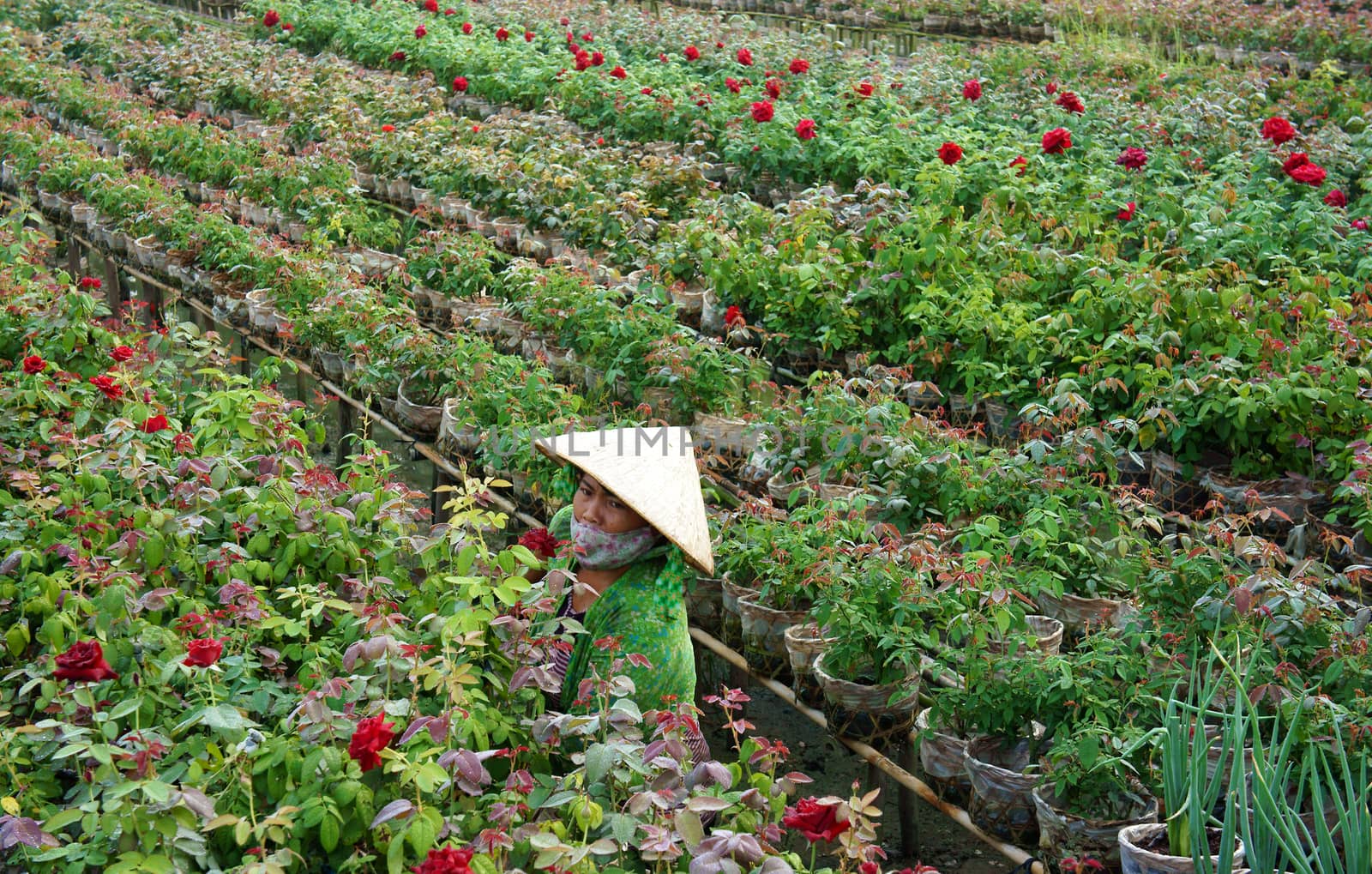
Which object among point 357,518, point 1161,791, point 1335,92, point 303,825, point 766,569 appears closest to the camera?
point 303,825

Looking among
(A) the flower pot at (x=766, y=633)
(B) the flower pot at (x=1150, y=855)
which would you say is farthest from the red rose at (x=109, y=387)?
(B) the flower pot at (x=1150, y=855)

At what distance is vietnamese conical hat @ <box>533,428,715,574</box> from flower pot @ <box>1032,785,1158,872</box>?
899 mm

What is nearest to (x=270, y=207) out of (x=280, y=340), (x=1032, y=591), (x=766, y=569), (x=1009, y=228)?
(x=280, y=340)

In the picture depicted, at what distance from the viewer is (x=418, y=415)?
16.1ft

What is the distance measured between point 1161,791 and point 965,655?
52 cm

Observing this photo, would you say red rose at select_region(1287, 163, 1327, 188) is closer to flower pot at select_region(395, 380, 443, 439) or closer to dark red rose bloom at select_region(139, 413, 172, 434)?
flower pot at select_region(395, 380, 443, 439)

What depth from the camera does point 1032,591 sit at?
3340 mm

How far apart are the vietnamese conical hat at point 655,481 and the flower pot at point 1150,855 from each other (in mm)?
1010

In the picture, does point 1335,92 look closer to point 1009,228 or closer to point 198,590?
point 1009,228

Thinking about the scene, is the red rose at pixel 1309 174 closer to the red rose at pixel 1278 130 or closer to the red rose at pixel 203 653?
the red rose at pixel 1278 130

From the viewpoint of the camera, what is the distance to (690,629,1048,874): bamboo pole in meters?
2.99

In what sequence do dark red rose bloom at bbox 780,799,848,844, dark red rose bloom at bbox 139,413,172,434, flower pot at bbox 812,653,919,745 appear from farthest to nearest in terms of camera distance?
1. flower pot at bbox 812,653,919,745
2. dark red rose bloom at bbox 139,413,172,434
3. dark red rose bloom at bbox 780,799,848,844

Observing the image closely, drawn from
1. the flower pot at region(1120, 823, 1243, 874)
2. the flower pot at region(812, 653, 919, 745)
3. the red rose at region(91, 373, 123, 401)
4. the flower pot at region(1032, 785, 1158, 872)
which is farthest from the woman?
the red rose at region(91, 373, 123, 401)

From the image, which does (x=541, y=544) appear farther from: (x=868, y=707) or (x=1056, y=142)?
(x=1056, y=142)
